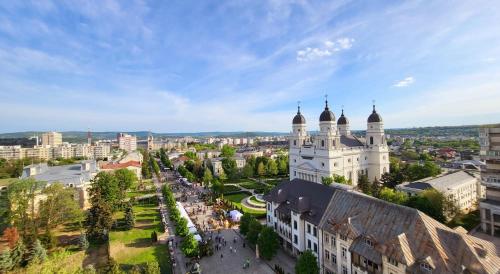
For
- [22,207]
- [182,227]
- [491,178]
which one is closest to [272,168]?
[182,227]

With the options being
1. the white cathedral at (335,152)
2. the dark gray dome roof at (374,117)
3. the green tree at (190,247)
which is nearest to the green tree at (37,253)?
the green tree at (190,247)

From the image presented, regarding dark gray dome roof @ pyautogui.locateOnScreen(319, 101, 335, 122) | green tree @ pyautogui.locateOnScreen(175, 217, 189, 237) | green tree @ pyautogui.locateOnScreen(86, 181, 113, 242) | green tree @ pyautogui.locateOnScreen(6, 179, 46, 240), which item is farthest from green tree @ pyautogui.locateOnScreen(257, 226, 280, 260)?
dark gray dome roof @ pyautogui.locateOnScreen(319, 101, 335, 122)

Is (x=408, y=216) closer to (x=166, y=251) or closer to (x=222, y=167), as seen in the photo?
(x=166, y=251)

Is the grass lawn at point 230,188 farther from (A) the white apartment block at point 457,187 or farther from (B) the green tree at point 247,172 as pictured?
(A) the white apartment block at point 457,187

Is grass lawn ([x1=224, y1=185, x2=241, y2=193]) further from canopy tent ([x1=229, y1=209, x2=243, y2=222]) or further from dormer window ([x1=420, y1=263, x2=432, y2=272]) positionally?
dormer window ([x1=420, y1=263, x2=432, y2=272])

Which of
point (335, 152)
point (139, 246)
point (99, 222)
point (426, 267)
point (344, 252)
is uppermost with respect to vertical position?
point (335, 152)

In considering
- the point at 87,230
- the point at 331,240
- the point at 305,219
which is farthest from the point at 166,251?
the point at 331,240

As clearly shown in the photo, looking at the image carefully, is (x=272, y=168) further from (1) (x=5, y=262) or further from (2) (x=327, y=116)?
(1) (x=5, y=262)
